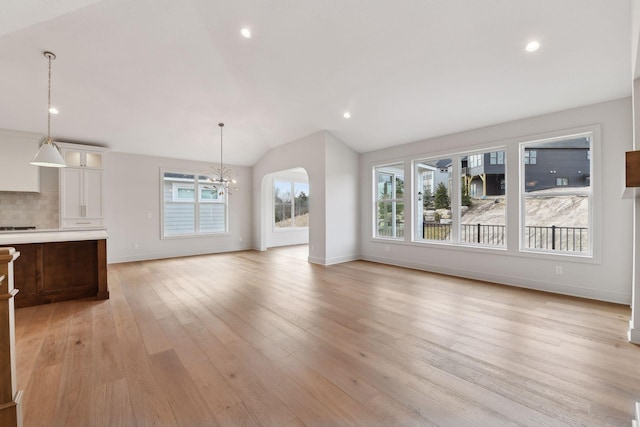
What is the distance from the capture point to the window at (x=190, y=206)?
23.5 feet

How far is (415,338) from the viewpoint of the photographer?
257 cm

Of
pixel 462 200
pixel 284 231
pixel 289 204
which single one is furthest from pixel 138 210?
pixel 462 200

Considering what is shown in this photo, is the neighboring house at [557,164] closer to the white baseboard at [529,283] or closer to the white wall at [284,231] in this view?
the white baseboard at [529,283]

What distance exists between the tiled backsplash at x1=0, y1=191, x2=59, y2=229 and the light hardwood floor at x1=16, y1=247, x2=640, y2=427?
3190mm

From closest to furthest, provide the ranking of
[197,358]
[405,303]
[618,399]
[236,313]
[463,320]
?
[618,399]
[197,358]
[463,320]
[236,313]
[405,303]

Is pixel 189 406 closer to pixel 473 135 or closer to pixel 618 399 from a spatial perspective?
pixel 618 399

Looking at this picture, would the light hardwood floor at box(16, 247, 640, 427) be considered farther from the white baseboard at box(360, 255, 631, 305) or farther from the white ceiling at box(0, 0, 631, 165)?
the white ceiling at box(0, 0, 631, 165)

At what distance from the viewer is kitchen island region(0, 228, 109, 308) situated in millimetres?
3463

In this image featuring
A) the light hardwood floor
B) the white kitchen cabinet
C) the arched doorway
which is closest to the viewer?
the light hardwood floor

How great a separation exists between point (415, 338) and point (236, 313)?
1992 millimetres

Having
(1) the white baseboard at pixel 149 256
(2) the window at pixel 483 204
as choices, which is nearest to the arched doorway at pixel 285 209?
(1) the white baseboard at pixel 149 256

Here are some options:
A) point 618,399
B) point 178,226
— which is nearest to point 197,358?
point 618,399

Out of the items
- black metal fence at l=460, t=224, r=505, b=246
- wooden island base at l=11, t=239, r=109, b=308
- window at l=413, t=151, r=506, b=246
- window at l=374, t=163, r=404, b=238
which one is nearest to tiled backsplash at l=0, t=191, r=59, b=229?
wooden island base at l=11, t=239, r=109, b=308

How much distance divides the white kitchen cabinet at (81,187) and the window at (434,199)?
22.5 feet
